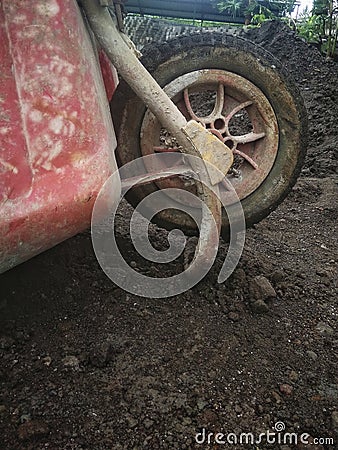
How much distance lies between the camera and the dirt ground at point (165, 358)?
1.25m

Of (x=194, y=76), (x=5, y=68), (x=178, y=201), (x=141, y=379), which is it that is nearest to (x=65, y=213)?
(x=5, y=68)

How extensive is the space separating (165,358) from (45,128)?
0.76m

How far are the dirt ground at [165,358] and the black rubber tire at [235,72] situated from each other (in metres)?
0.41

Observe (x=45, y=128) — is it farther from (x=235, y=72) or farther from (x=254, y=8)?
(x=254, y=8)

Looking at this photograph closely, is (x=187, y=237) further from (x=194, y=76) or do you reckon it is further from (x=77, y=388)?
(x=77, y=388)

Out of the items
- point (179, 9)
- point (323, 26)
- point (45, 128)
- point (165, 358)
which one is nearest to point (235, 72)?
point (45, 128)

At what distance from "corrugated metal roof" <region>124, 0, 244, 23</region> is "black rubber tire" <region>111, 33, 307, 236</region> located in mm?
7750

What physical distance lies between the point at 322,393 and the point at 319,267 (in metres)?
0.88

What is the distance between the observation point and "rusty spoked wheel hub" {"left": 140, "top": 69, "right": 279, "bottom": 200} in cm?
184

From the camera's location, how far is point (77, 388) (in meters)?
1.35

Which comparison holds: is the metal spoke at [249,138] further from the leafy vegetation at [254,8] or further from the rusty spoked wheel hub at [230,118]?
the leafy vegetation at [254,8]

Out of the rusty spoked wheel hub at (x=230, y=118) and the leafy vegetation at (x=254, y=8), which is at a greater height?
the leafy vegetation at (x=254, y=8)

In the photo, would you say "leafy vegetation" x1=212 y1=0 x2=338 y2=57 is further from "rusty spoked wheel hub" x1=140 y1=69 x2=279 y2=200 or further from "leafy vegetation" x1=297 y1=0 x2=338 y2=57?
"rusty spoked wheel hub" x1=140 y1=69 x2=279 y2=200

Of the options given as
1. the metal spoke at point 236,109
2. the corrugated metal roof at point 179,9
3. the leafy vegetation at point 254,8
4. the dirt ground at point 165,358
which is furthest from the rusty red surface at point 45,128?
the leafy vegetation at point 254,8
